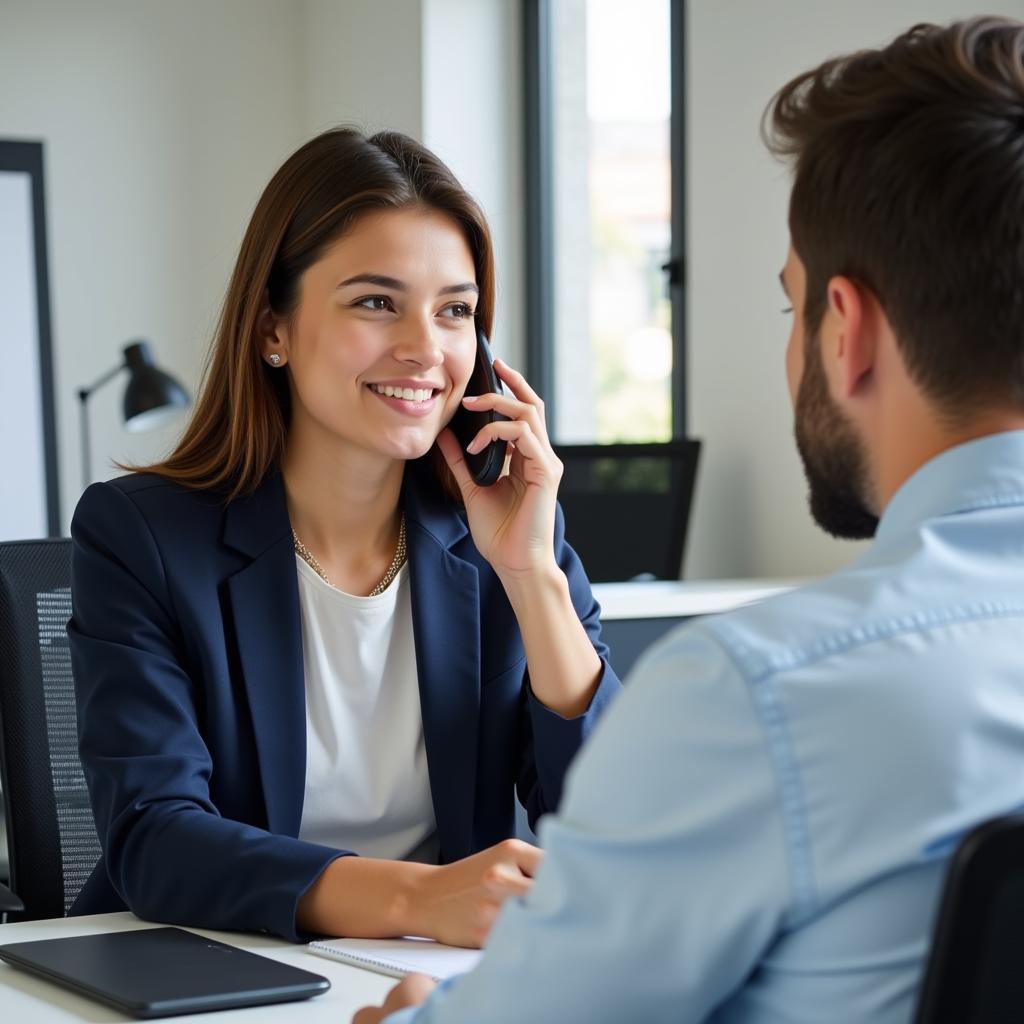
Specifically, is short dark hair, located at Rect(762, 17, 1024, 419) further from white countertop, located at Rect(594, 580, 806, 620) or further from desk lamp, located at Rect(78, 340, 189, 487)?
desk lamp, located at Rect(78, 340, 189, 487)

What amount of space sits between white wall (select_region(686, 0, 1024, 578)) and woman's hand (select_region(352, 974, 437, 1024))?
2207 mm

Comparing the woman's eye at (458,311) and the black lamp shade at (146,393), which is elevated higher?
the woman's eye at (458,311)

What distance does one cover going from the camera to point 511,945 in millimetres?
674

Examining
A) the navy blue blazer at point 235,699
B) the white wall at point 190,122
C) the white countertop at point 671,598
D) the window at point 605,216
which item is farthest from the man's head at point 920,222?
the white wall at point 190,122

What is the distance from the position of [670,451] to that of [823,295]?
2.32 metres

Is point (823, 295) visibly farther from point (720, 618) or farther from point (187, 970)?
point (187, 970)

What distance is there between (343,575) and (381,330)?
0.88 feet

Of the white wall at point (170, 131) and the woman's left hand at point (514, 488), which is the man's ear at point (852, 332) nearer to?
the woman's left hand at point (514, 488)

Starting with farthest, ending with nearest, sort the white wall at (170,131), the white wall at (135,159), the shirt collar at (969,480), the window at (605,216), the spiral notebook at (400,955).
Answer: the white wall at (135,159), the white wall at (170,131), the window at (605,216), the spiral notebook at (400,955), the shirt collar at (969,480)

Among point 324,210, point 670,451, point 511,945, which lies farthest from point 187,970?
point 670,451

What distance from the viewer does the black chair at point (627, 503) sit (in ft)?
10.2

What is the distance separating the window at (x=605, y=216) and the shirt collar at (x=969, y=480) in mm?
2935

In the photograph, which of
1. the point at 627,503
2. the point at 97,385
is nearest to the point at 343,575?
the point at 627,503

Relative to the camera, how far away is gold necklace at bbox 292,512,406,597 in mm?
1644
